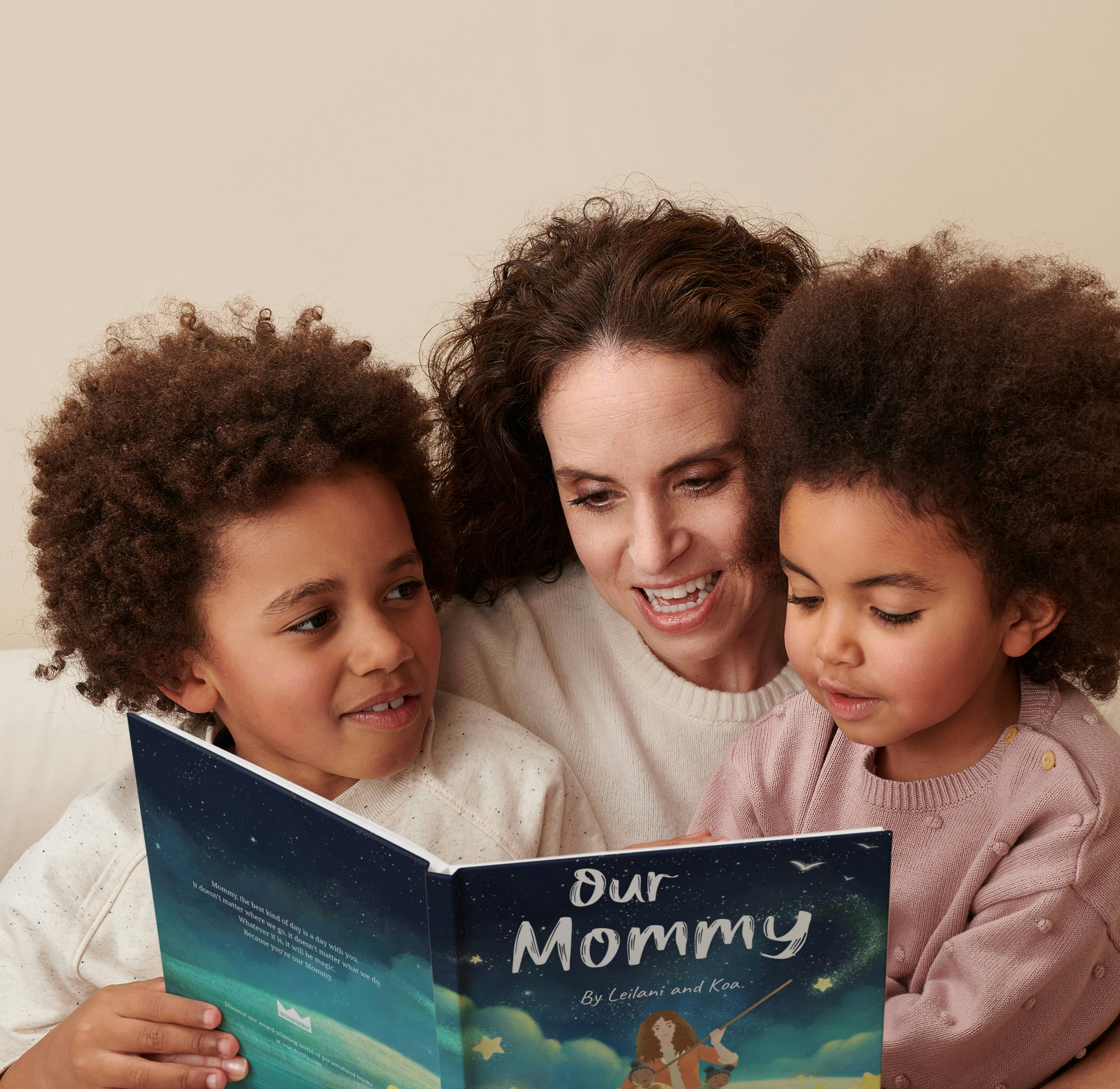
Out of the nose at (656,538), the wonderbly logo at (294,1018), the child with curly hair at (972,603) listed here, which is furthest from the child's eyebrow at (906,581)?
the wonderbly logo at (294,1018)

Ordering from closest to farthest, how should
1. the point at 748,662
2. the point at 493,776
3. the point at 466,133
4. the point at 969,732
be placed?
the point at 969,732 < the point at 493,776 < the point at 748,662 < the point at 466,133

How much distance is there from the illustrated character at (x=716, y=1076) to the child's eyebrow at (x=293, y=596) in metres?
0.67

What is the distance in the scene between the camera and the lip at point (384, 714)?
4.43 feet

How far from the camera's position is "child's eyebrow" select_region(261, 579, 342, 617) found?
130 cm

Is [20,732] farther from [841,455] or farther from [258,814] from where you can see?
[841,455]

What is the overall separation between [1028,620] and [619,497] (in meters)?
0.53

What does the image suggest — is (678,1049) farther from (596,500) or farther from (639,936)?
(596,500)

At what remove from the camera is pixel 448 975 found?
92 cm

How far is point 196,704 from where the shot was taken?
146 cm

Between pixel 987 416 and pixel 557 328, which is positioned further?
pixel 557 328

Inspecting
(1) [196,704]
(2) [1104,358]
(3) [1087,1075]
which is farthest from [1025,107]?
(1) [196,704]

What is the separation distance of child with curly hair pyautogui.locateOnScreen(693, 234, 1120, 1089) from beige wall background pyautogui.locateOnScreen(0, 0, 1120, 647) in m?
0.92

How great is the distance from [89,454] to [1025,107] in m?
1.69

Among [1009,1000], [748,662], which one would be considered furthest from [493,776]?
[1009,1000]
